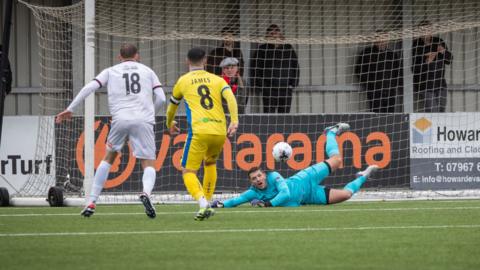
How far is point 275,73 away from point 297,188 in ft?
18.0

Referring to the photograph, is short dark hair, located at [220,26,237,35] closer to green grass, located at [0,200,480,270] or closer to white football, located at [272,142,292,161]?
white football, located at [272,142,292,161]

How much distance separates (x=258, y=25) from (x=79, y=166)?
530 centimetres

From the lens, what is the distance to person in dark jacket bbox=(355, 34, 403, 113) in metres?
19.8

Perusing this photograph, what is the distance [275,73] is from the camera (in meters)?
19.2

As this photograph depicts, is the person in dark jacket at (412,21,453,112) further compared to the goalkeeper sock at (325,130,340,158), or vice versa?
the person in dark jacket at (412,21,453,112)

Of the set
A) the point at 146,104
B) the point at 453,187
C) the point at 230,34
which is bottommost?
the point at 453,187

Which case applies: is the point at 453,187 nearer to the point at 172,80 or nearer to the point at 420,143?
the point at 420,143

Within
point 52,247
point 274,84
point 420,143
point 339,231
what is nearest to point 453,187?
point 420,143

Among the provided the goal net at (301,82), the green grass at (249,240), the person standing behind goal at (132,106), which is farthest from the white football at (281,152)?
the person standing behind goal at (132,106)

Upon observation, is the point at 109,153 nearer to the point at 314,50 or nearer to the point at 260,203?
the point at 260,203

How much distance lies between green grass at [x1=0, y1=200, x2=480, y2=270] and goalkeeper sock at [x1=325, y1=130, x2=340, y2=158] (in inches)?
51.5

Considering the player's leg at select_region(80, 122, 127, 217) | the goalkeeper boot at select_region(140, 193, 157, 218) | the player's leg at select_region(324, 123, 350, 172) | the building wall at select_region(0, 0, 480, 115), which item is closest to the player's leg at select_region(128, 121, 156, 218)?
the player's leg at select_region(80, 122, 127, 217)

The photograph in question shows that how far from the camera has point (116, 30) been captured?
776 inches

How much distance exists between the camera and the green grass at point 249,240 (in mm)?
7520
